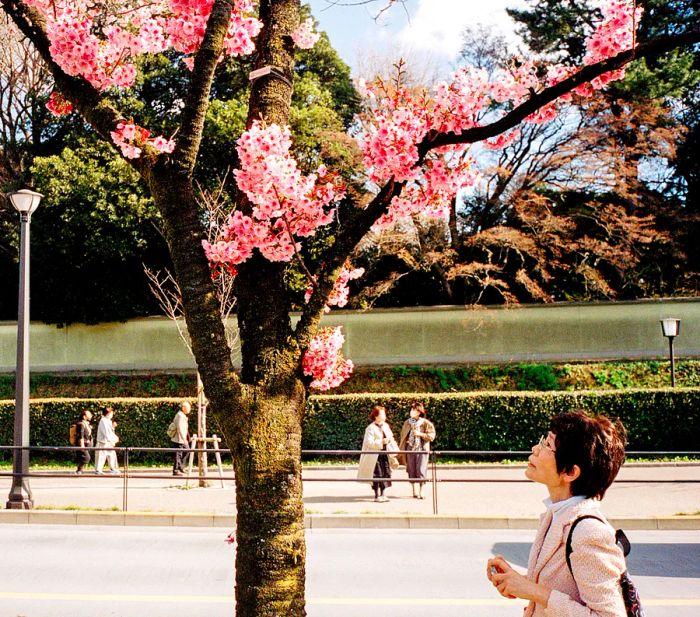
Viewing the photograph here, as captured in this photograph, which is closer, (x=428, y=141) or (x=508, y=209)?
(x=428, y=141)

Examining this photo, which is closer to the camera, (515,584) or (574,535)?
(574,535)

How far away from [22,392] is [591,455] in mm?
12330

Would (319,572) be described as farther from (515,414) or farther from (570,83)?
(515,414)

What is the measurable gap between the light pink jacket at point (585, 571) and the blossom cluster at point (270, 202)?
1957 millimetres

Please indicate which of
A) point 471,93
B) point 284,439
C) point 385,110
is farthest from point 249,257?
point 471,93

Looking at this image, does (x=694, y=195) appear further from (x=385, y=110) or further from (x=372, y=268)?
(x=385, y=110)

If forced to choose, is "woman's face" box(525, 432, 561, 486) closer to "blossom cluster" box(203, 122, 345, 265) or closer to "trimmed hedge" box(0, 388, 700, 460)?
"blossom cluster" box(203, 122, 345, 265)

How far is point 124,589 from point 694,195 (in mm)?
23152

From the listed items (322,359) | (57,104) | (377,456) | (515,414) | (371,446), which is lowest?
(377,456)

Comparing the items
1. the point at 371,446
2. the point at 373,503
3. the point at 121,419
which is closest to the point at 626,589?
the point at 373,503

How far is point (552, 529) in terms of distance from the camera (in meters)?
2.63

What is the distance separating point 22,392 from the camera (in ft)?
43.6

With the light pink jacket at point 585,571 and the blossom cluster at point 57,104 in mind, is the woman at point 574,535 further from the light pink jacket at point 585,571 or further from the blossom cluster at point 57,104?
the blossom cluster at point 57,104

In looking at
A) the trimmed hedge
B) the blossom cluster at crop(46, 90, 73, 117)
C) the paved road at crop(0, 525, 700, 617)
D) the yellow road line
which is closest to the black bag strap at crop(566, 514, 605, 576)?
the blossom cluster at crop(46, 90, 73, 117)
